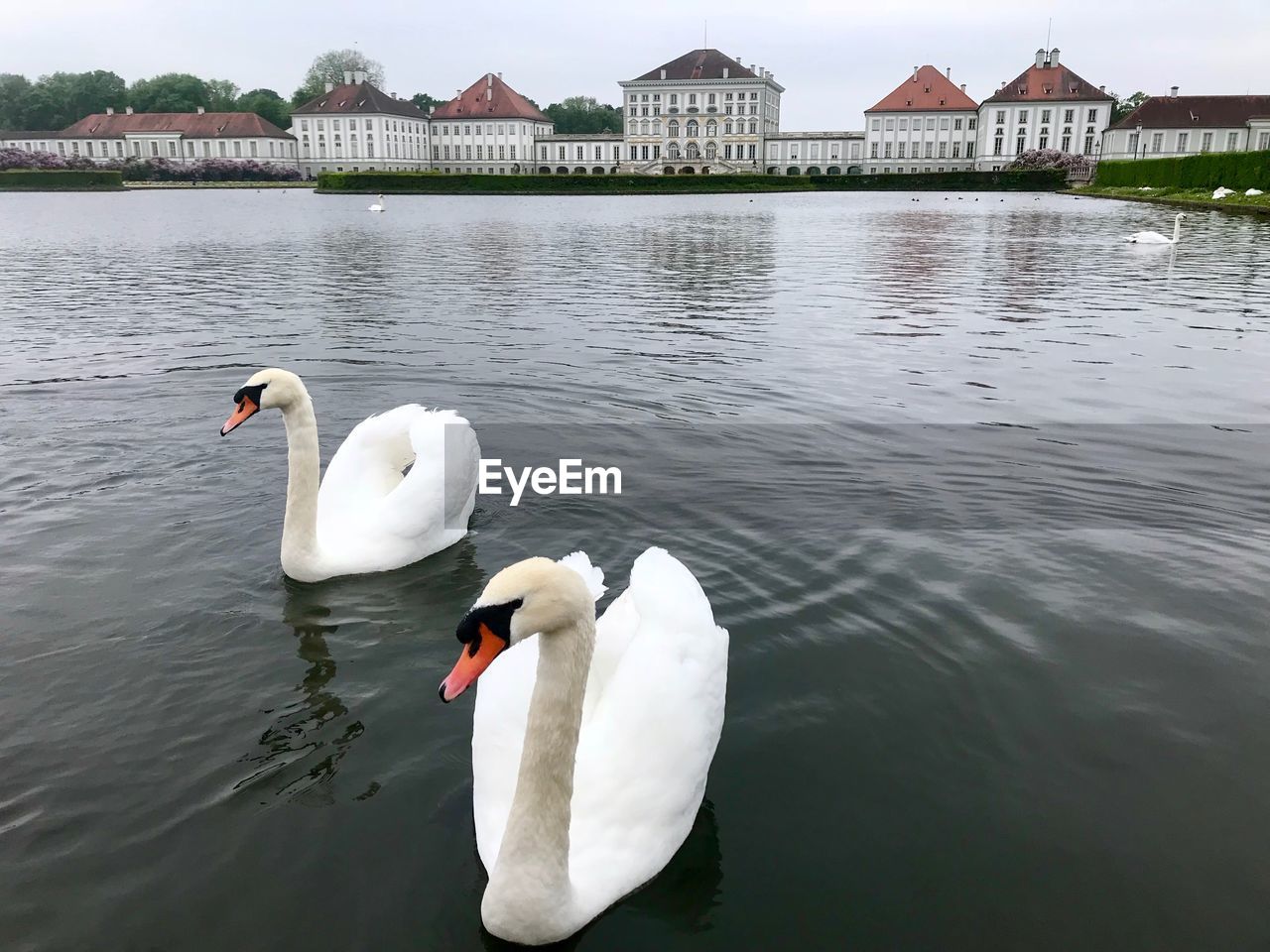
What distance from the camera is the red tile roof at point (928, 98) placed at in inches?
5177

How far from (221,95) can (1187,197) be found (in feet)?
510

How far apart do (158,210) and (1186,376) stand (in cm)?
5553

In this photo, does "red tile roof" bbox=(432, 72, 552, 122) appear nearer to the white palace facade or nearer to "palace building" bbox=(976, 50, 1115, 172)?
the white palace facade

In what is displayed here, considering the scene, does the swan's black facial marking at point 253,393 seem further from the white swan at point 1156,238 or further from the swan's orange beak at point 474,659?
the white swan at point 1156,238

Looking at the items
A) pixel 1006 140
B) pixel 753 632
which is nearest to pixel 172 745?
pixel 753 632

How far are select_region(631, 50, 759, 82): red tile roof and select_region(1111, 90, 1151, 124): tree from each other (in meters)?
46.4

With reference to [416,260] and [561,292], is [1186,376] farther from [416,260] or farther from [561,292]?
[416,260]

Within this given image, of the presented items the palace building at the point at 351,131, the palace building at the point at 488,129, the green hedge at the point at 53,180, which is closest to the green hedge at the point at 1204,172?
the green hedge at the point at 53,180

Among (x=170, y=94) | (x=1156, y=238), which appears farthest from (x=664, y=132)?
(x=1156, y=238)

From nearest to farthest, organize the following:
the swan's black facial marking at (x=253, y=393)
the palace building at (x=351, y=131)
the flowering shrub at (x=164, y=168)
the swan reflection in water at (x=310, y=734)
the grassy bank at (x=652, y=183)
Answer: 1. the swan reflection in water at (x=310, y=734)
2. the swan's black facial marking at (x=253, y=393)
3. the grassy bank at (x=652, y=183)
4. the flowering shrub at (x=164, y=168)
5. the palace building at (x=351, y=131)

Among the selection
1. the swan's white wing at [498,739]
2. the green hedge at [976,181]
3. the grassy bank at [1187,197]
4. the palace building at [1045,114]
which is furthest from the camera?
the palace building at [1045,114]

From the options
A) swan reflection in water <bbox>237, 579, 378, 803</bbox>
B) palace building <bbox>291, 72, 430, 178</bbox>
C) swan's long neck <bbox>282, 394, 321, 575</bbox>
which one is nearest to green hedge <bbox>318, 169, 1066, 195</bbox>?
palace building <bbox>291, 72, 430, 178</bbox>

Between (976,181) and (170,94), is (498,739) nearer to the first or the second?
(976,181)

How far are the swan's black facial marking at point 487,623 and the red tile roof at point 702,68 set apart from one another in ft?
486
